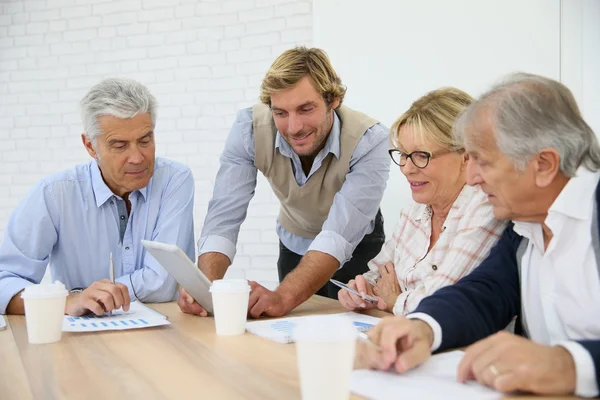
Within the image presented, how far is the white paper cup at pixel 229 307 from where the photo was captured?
54.8 inches

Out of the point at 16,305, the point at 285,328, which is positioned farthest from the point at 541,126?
the point at 16,305

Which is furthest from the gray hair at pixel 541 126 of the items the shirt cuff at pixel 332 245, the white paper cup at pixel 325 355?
the shirt cuff at pixel 332 245

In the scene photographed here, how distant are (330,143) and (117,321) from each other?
1.03 meters

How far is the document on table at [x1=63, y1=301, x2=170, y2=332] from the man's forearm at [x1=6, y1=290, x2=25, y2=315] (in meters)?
0.18

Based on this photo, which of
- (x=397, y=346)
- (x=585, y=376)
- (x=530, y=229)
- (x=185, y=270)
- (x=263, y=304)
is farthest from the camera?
(x=263, y=304)

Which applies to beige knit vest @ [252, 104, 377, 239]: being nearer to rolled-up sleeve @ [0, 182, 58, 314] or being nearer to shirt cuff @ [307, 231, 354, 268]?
shirt cuff @ [307, 231, 354, 268]

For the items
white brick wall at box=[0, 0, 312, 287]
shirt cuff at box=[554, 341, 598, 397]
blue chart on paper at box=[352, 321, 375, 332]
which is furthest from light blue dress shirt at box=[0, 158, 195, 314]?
white brick wall at box=[0, 0, 312, 287]

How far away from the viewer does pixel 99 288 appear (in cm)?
161

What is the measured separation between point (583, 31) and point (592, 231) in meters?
1.94

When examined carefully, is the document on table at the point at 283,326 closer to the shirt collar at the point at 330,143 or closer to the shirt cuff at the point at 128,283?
the shirt cuff at the point at 128,283

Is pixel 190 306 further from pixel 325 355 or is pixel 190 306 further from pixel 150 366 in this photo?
pixel 325 355

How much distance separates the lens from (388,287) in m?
1.74

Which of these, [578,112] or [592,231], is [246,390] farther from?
[578,112]

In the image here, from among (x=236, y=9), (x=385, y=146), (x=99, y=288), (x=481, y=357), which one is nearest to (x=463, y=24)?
(x=385, y=146)
